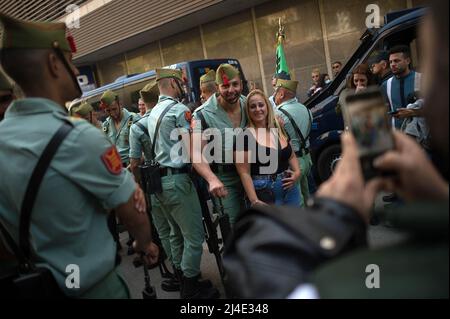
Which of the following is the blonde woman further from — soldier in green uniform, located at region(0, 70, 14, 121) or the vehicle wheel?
the vehicle wheel

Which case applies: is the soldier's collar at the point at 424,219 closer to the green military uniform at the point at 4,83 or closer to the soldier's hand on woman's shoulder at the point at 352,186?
the soldier's hand on woman's shoulder at the point at 352,186

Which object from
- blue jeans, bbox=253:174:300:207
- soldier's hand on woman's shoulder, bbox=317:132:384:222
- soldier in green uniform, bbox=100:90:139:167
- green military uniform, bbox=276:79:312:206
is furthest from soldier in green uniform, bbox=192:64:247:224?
soldier in green uniform, bbox=100:90:139:167

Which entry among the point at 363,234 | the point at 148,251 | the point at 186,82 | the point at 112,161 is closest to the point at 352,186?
the point at 363,234

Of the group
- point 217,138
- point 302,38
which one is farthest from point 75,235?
point 302,38

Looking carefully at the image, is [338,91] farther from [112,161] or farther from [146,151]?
[112,161]

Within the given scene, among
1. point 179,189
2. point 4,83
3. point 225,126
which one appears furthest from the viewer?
point 179,189

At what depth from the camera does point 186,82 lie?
7.94m

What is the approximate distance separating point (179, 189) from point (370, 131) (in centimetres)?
244

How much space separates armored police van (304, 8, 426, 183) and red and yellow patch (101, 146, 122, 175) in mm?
3755

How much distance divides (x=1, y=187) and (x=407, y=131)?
3.16 m

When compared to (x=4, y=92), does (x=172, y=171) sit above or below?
below

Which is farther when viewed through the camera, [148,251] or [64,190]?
[148,251]

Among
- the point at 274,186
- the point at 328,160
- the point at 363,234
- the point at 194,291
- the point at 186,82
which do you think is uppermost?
the point at 186,82
